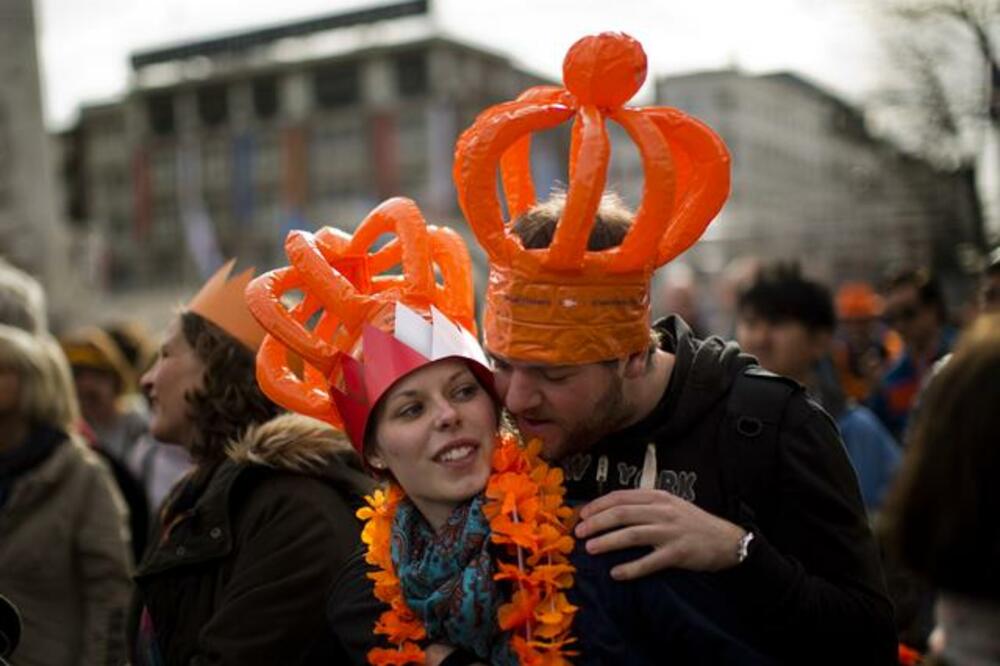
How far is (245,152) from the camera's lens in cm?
6197

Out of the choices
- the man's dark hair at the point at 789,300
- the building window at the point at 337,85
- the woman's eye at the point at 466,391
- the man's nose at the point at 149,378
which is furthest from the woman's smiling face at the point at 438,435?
the building window at the point at 337,85

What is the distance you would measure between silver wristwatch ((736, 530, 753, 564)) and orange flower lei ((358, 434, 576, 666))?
0.32 meters

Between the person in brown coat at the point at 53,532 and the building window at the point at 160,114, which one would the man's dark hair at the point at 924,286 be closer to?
the person in brown coat at the point at 53,532

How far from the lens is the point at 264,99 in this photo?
75.9m

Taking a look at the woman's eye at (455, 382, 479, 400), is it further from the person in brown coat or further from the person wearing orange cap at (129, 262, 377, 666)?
the person in brown coat

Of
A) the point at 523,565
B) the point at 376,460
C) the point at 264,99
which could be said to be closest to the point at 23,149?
A: the point at 376,460

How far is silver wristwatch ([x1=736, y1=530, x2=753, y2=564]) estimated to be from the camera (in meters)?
2.29

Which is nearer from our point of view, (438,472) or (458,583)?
(458,583)

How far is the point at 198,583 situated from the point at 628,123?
1679mm

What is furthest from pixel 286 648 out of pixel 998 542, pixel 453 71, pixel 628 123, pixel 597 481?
pixel 453 71

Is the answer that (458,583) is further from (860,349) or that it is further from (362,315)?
(860,349)

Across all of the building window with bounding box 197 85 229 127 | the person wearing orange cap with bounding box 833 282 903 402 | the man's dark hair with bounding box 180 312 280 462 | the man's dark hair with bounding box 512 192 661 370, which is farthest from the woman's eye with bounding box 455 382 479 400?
the building window with bounding box 197 85 229 127

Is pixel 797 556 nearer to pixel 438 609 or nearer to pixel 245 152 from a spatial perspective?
pixel 438 609

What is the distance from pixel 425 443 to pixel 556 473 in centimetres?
28
